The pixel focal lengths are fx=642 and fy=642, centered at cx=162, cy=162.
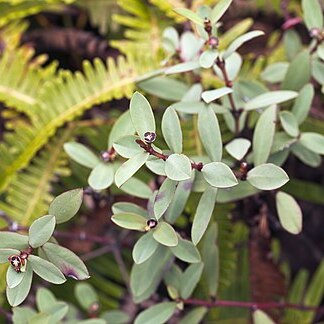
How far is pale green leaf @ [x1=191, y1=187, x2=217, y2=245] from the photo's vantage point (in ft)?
2.75

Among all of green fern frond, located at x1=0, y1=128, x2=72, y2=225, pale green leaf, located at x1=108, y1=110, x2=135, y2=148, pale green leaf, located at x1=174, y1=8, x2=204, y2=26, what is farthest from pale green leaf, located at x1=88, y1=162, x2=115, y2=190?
green fern frond, located at x1=0, y1=128, x2=72, y2=225

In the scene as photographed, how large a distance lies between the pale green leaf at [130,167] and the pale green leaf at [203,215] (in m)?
0.11

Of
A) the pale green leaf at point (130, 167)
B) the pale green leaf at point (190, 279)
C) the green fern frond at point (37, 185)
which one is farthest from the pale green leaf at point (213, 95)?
the green fern frond at point (37, 185)

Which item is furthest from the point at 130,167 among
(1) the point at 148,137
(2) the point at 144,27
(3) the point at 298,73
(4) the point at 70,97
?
(2) the point at 144,27

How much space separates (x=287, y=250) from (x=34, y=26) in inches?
34.3

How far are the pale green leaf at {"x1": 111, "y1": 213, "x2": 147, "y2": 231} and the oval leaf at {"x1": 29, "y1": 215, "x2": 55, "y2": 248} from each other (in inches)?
3.5

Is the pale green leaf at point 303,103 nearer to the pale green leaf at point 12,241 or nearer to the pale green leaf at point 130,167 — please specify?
the pale green leaf at point 130,167

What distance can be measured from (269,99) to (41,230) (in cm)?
40

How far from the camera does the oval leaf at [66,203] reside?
0.83 m

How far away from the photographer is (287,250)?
1.60 meters

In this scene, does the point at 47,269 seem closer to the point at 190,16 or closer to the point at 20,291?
the point at 20,291

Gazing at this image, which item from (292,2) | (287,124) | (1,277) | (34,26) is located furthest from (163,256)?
(34,26)

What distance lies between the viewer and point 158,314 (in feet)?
3.09

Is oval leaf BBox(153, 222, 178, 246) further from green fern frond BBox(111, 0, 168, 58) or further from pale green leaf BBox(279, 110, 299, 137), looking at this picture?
green fern frond BBox(111, 0, 168, 58)
